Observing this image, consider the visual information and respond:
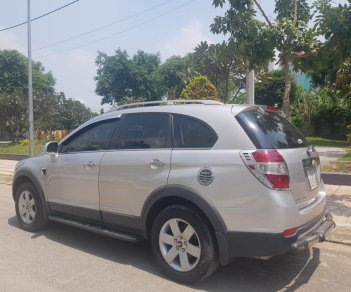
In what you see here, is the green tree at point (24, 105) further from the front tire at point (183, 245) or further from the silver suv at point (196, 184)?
the front tire at point (183, 245)

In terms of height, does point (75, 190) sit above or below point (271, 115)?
below

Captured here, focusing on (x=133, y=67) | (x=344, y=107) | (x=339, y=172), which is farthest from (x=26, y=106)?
(x=133, y=67)

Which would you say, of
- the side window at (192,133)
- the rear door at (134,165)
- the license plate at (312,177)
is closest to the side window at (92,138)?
the rear door at (134,165)

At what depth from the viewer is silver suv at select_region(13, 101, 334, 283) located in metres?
4.02

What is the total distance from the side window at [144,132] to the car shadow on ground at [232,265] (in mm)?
1324

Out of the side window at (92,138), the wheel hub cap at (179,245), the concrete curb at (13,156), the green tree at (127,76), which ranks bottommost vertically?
the wheel hub cap at (179,245)

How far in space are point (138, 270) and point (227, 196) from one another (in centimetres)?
144

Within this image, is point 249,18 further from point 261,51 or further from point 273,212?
point 273,212

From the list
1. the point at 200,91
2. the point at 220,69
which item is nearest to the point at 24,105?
the point at 220,69

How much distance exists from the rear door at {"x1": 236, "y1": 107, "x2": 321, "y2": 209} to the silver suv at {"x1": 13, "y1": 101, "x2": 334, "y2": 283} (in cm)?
1

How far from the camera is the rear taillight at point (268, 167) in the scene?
399 cm

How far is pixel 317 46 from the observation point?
26.3 ft

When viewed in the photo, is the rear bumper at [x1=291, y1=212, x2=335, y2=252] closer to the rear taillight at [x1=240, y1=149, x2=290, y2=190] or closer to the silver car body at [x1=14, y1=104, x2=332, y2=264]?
the silver car body at [x1=14, y1=104, x2=332, y2=264]

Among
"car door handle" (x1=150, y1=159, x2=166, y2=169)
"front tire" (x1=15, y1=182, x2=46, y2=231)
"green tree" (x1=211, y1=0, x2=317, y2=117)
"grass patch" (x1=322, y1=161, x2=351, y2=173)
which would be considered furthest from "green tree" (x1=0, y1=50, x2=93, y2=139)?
"car door handle" (x1=150, y1=159, x2=166, y2=169)
